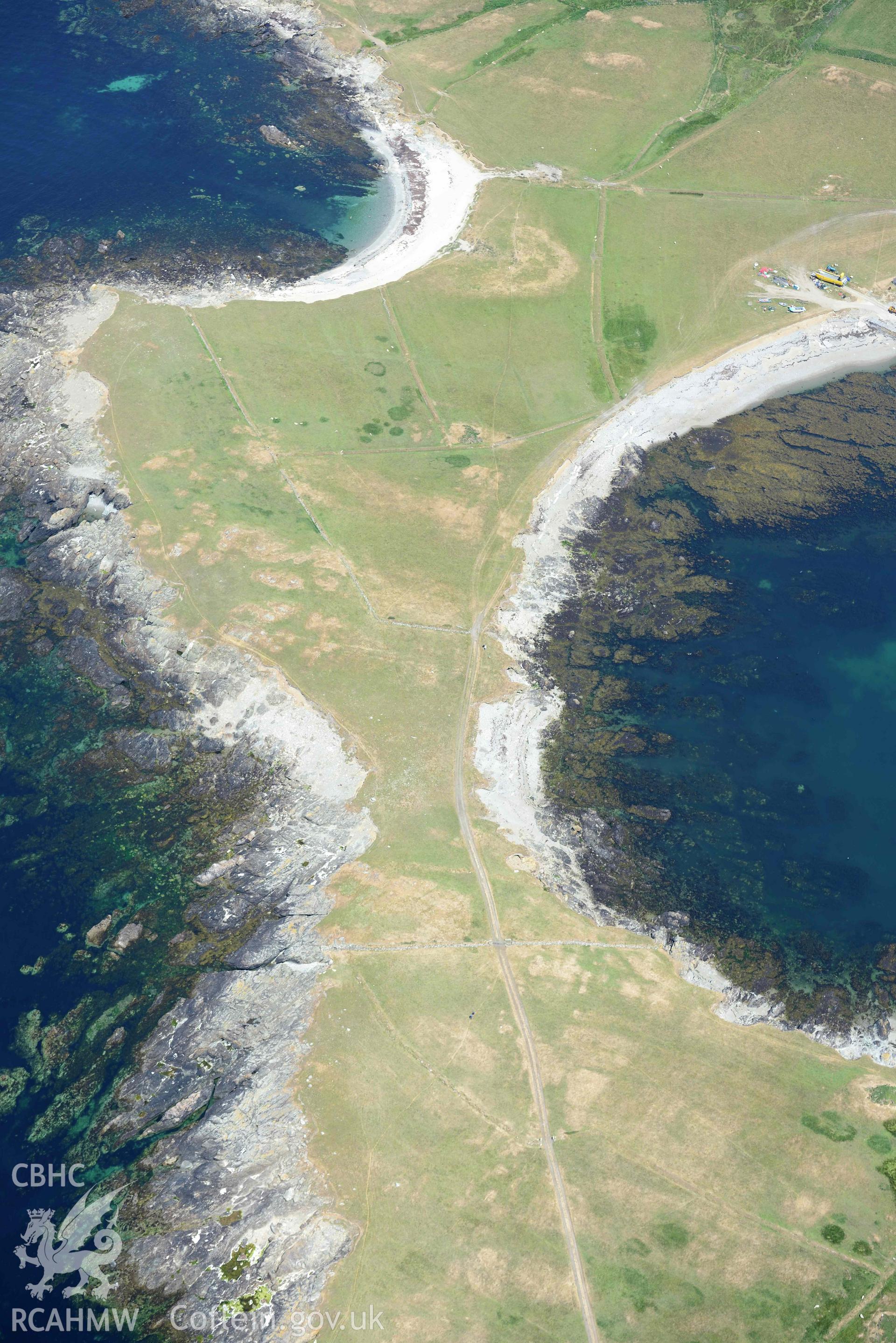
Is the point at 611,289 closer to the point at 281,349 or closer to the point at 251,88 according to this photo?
the point at 281,349

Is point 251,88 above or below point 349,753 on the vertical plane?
above

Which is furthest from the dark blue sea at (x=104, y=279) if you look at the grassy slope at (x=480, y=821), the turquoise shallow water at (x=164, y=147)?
the grassy slope at (x=480, y=821)

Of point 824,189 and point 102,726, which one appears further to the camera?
point 824,189

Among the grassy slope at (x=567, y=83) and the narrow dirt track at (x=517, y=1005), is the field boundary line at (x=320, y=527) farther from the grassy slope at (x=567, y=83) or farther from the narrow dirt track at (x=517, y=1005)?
the grassy slope at (x=567, y=83)

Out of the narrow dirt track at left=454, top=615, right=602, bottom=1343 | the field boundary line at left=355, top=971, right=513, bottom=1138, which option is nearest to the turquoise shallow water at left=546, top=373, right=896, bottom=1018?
the narrow dirt track at left=454, top=615, right=602, bottom=1343

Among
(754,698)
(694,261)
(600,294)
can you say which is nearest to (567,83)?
(694,261)

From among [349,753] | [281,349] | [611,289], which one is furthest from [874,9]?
[349,753]

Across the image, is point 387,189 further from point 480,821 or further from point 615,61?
point 480,821
